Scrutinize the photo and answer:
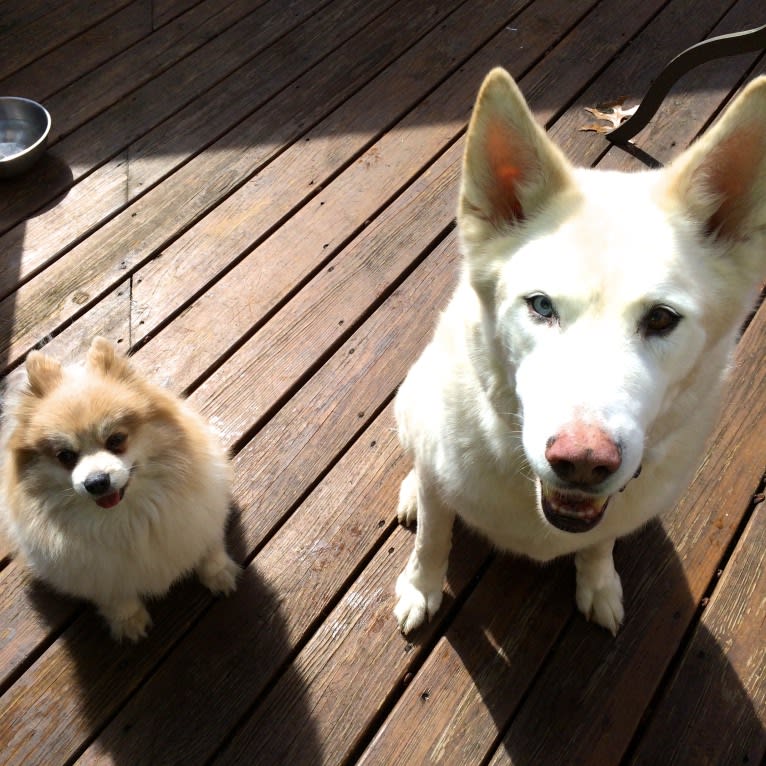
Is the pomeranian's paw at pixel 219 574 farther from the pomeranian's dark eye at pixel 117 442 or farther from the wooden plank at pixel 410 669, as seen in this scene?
the pomeranian's dark eye at pixel 117 442

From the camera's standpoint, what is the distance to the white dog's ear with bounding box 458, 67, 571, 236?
1.36 meters

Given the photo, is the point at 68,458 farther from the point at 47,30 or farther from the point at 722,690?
the point at 47,30

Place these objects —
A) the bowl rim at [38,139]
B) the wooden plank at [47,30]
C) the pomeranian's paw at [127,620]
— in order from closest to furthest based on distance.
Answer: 1. the pomeranian's paw at [127,620]
2. the bowl rim at [38,139]
3. the wooden plank at [47,30]

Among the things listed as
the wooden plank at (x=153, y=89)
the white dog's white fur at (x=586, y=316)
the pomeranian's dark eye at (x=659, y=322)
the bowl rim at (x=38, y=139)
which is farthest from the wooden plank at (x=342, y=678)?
the bowl rim at (x=38, y=139)

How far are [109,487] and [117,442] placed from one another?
143 mm

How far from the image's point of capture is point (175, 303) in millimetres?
2795

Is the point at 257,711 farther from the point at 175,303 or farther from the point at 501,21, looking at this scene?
the point at 501,21

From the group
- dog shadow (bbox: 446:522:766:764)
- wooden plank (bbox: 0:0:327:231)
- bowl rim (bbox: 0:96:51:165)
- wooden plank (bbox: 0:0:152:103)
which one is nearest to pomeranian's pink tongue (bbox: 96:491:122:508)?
dog shadow (bbox: 446:522:766:764)

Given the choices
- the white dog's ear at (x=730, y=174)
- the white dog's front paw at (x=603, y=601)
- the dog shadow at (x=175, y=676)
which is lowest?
the dog shadow at (x=175, y=676)

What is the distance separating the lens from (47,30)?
148 inches

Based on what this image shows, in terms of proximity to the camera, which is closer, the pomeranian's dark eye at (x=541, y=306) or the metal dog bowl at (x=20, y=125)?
the pomeranian's dark eye at (x=541, y=306)

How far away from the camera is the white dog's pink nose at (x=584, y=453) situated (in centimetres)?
115

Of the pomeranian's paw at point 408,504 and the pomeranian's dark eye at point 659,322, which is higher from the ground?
the pomeranian's dark eye at point 659,322

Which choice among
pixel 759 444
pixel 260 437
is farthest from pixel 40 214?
pixel 759 444
